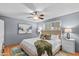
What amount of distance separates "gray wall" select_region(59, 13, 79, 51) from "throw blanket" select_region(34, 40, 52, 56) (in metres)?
0.41

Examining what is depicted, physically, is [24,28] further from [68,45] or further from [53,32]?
[68,45]

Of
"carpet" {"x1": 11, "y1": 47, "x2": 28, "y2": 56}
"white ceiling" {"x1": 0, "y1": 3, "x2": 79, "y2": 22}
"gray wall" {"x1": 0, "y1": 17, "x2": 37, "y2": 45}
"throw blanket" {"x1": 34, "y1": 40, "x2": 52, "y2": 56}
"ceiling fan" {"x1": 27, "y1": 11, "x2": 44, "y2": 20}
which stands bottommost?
"carpet" {"x1": 11, "y1": 47, "x2": 28, "y2": 56}

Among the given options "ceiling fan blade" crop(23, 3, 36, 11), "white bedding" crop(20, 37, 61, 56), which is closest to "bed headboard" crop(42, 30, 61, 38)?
"white bedding" crop(20, 37, 61, 56)

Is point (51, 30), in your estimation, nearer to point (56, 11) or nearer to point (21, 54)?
point (56, 11)

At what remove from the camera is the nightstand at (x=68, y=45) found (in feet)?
5.06

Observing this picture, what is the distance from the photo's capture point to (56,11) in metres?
1.55

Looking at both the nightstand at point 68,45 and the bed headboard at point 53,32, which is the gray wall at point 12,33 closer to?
the bed headboard at point 53,32

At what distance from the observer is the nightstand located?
1543 mm

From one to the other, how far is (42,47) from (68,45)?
0.43 meters

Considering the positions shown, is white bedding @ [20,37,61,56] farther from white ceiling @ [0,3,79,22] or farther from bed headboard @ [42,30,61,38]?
white ceiling @ [0,3,79,22]

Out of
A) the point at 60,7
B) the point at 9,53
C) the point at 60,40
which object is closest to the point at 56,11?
the point at 60,7

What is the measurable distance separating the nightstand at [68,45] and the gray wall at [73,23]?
0.06 meters

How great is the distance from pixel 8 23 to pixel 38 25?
50 centimetres

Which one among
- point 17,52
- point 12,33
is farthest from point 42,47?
point 12,33
